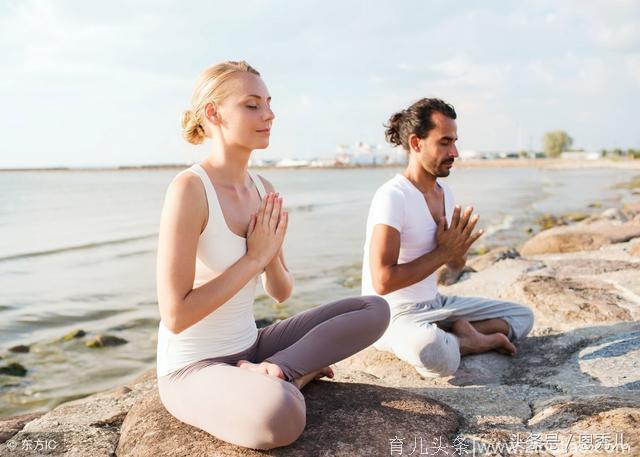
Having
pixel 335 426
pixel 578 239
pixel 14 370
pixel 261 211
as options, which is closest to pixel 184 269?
pixel 261 211

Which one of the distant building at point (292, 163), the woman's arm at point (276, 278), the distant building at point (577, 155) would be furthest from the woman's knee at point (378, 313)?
the distant building at point (292, 163)

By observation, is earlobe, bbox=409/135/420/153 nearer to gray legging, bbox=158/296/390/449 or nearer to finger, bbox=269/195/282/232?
gray legging, bbox=158/296/390/449

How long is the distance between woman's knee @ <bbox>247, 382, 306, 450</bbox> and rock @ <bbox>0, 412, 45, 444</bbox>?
1.55 m

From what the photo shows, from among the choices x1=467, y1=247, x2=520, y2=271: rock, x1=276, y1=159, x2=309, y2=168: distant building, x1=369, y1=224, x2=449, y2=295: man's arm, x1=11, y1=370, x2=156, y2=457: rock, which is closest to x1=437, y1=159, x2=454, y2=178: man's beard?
x1=369, y1=224, x2=449, y2=295: man's arm

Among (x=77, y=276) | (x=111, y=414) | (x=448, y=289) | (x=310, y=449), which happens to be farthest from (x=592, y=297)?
(x=77, y=276)

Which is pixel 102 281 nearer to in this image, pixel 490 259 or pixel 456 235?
pixel 490 259

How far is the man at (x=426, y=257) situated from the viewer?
4.27m

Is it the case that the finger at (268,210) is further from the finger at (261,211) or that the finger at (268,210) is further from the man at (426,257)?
the man at (426,257)

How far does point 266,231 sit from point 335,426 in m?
0.97

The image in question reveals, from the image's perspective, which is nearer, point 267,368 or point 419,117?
point 267,368

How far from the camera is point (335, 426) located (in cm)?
290

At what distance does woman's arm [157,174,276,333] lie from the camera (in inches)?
108

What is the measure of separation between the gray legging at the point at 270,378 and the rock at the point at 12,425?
1021 mm

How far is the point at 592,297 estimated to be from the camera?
570 centimetres
